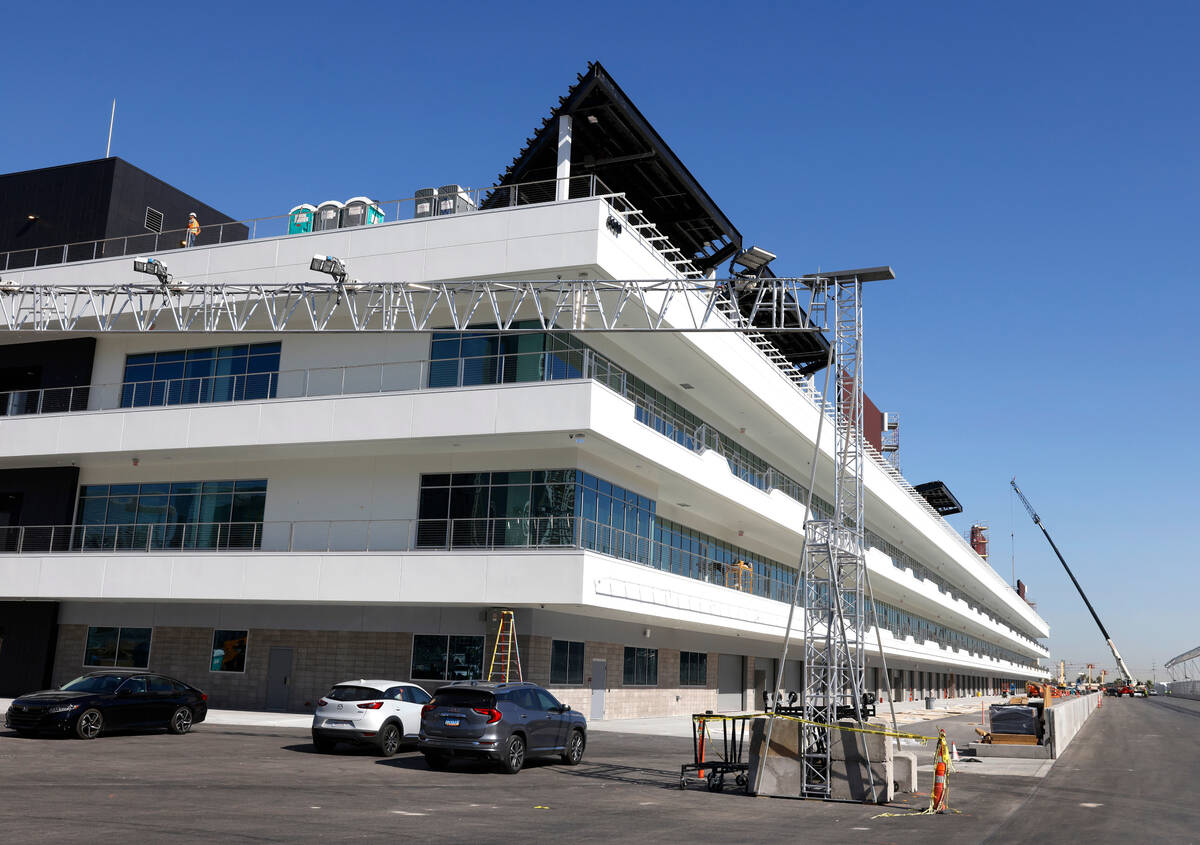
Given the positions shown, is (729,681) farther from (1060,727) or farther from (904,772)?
(904,772)

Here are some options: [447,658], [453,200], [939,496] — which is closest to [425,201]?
[453,200]

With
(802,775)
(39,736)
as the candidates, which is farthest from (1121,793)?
(39,736)

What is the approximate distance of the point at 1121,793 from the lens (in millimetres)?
20219

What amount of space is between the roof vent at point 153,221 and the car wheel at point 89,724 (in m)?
25.1

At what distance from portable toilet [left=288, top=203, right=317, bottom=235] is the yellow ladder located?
15631 mm

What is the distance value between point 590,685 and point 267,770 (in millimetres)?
17908

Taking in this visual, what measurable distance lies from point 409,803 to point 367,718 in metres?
6.43

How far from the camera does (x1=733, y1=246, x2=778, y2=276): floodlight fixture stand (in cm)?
3512

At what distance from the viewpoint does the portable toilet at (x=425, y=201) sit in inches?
1334

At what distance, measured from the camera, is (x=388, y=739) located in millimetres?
21188

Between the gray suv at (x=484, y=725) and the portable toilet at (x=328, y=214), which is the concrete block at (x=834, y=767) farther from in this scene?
the portable toilet at (x=328, y=214)

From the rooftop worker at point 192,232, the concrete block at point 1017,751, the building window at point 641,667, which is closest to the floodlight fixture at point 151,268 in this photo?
the rooftop worker at point 192,232

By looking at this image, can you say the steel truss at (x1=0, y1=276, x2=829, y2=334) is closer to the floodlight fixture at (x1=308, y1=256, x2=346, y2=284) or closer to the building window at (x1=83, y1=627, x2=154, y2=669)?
the floodlight fixture at (x1=308, y1=256, x2=346, y2=284)

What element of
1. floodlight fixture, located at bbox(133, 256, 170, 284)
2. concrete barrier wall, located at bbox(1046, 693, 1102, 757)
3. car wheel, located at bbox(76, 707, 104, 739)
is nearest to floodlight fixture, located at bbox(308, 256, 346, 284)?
floodlight fixture, located at bbox(133, 256, 170, 284)
